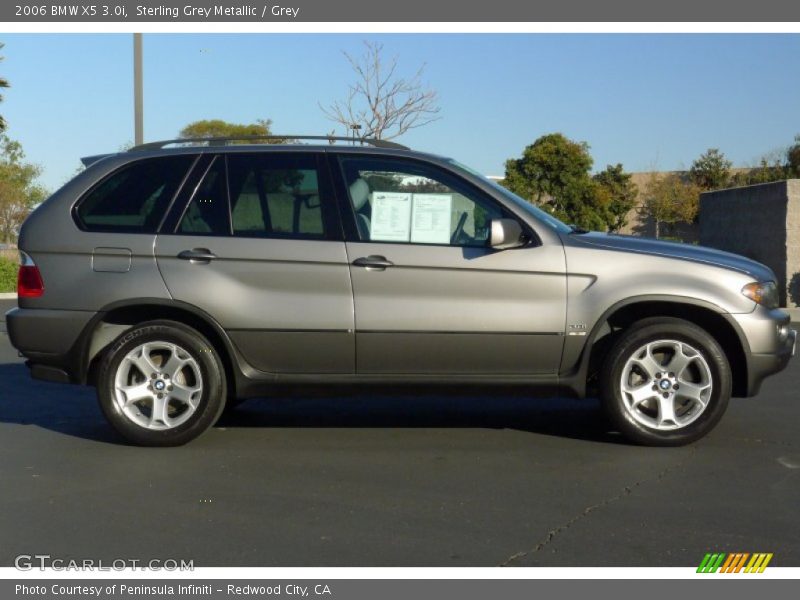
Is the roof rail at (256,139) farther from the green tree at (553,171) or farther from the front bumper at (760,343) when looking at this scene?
the green tree at (553,171)

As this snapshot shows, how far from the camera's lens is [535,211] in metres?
7.00

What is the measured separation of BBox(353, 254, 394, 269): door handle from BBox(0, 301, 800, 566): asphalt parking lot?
3.90ft

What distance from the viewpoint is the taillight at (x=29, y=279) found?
6914 mm

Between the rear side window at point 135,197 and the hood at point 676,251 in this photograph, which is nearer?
the hood at point 676,251

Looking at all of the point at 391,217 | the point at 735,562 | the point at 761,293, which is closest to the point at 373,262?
the point at 391,217

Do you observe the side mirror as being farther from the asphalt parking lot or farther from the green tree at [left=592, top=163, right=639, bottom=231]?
the green tree at [left=592, top=163, right=639, bottom=231]

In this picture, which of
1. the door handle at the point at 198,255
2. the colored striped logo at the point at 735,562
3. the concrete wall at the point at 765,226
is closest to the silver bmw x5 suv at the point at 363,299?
the door handle at the point at 198,255

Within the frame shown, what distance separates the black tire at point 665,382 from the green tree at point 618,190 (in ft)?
128

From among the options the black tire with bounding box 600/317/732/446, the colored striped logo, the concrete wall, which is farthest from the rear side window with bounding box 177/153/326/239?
the concrete wall

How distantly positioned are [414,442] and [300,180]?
6.16 ft

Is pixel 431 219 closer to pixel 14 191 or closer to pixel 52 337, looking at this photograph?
pixel 52 337

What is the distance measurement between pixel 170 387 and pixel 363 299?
53.7 inches

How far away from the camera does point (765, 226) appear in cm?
1884
